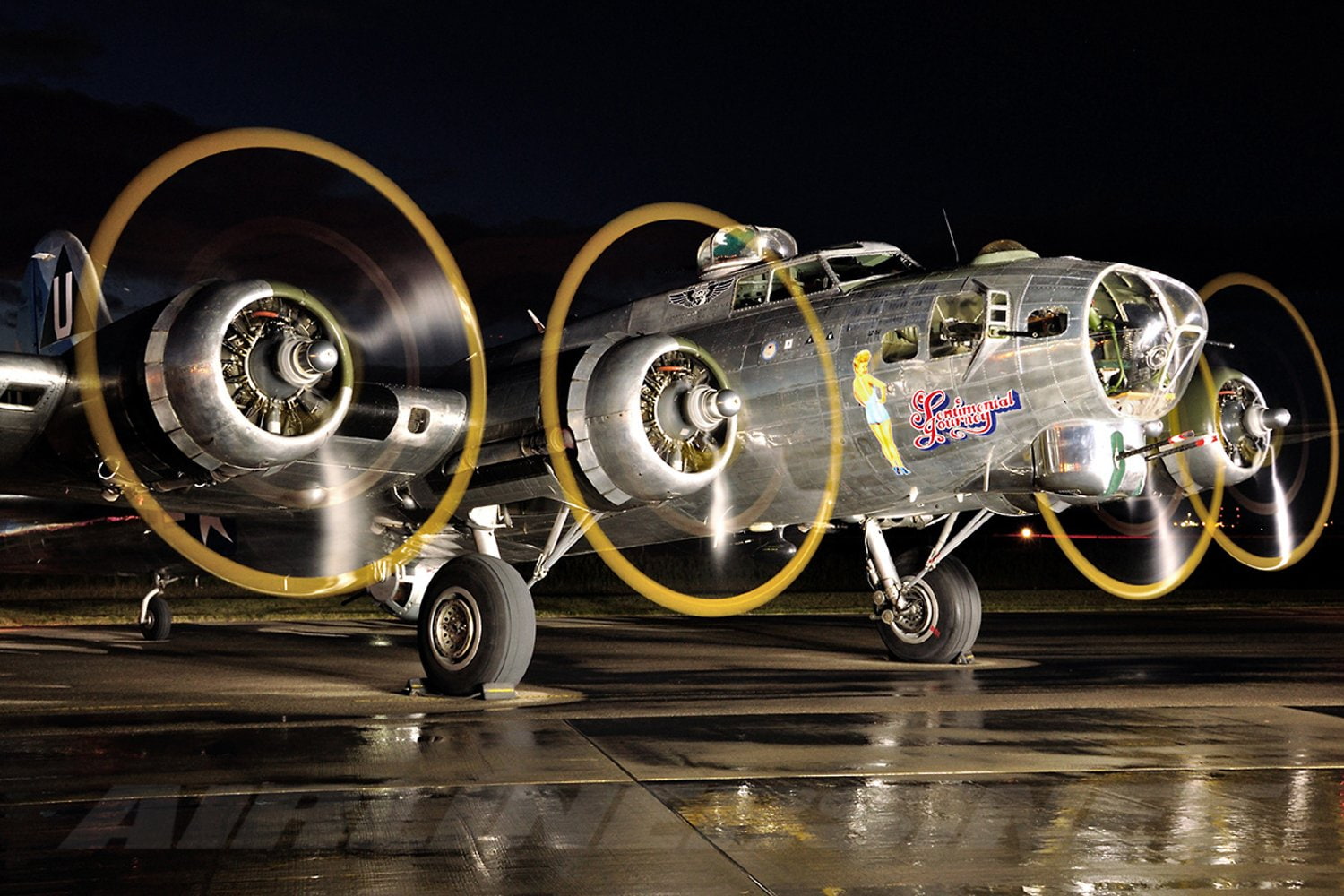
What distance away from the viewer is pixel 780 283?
13258mm

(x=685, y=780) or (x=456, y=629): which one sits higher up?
(x=456, y=629)

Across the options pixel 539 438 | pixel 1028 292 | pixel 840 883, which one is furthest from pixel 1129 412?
pixel 840 883

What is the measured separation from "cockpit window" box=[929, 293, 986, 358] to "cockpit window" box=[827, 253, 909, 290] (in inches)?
41.9

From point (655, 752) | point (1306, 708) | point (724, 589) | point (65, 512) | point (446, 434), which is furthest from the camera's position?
point (724, 589)

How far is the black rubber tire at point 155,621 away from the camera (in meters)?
20.8

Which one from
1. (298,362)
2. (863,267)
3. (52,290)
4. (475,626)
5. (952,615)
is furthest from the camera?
(52,290)

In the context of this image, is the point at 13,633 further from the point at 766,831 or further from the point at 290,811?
the point at 766,831

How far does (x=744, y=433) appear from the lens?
12812mm

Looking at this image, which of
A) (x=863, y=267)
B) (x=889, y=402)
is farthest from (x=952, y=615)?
(x=863, y=267)

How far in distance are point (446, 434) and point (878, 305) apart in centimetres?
454

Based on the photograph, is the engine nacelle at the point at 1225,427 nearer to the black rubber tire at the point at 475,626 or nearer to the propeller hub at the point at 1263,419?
the propeller hub at the point at 1263,419

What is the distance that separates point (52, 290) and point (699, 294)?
891 cm

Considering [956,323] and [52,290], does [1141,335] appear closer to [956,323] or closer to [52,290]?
Result: [956,323]

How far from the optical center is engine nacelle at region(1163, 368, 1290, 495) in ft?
48.8
